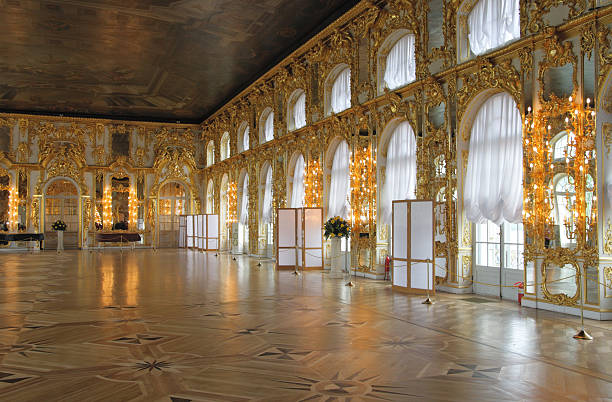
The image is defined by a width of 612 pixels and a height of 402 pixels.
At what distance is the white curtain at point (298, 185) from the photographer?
18781mm

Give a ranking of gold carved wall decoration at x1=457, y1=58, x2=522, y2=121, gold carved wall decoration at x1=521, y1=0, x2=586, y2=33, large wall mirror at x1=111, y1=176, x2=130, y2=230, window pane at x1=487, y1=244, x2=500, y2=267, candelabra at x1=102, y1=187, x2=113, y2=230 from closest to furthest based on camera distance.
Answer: gold carved wall decoration at x1=521, y1=0, x2=586, y2=33
gold carved wall decoration at x1=457, y1=58, x2=522, y2=121
window pane at x1=487, y1=244, x2=500, y2=267
candelabra at x1=102, y1=187, x2=113, y2=230
large wall mirror at x1=111, y1=176, x2=130, y2=230

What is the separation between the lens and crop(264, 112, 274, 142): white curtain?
21.8m

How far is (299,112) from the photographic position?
1902 cm

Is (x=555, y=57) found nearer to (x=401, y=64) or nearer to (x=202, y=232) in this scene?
(x=401, y=64)

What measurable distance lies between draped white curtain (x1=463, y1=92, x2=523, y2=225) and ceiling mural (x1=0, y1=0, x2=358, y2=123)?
6.15 metres

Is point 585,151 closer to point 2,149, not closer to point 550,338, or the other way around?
point 550,338

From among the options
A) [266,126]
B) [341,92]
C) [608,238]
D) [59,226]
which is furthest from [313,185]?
[59,226]

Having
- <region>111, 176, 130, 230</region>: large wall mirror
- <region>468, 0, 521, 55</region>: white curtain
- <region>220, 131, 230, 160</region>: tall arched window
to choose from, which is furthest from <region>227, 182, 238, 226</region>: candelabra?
<region>468, 0, 521, 55</region>: white curtain

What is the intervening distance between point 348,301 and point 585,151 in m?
4.72

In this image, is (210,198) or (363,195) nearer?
(363,195)

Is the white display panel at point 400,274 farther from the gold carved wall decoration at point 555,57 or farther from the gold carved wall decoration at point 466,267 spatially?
the gold carved wall decoration at point 555,57

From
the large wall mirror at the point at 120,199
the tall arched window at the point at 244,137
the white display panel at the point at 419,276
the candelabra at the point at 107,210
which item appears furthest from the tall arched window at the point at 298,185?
the candelabra at the point at 107,210

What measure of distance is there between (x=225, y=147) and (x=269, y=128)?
6.56 meters

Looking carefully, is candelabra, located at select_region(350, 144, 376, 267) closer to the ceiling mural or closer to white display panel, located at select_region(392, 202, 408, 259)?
white display panel, located at select_region(392, 202, 408, 259)
